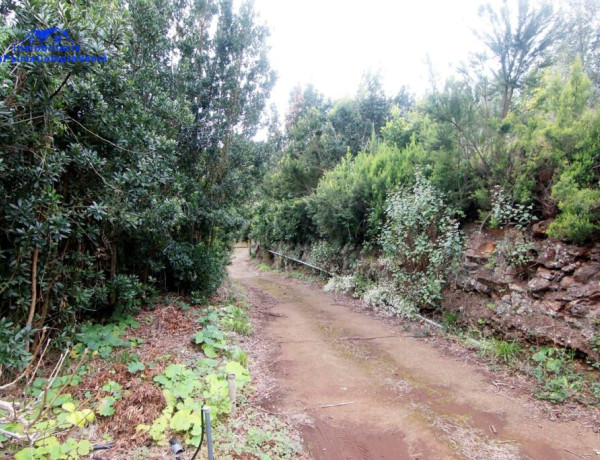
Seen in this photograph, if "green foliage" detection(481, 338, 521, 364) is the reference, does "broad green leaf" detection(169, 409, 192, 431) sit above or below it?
Answer: below

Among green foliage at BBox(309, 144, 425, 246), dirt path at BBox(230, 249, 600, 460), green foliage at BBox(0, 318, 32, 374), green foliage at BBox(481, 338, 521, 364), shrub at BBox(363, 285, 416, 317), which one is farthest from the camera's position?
green foliage at BBox(309, 144, 425, 246)

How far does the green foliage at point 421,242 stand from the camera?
5387 millimetres

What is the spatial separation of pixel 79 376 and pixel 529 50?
7.17 metres

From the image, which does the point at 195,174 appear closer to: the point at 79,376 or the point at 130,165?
the point at 130,165

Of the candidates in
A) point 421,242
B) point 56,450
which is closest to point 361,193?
point 421,242

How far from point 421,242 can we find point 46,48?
5471 mm

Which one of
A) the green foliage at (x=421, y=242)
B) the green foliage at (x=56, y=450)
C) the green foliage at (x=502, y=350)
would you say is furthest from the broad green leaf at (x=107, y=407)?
the green foliage at (x=421, y=242)

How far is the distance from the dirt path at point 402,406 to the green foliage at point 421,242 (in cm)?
109

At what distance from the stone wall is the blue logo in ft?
17.5

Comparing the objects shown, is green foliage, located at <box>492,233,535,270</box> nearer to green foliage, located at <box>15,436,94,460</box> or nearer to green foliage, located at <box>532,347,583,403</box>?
green foliage, located at <box>532,347,583,403</box>

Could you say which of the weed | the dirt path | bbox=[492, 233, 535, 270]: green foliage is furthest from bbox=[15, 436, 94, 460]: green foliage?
bbox=[492, 233, 535, 270]: green foliage

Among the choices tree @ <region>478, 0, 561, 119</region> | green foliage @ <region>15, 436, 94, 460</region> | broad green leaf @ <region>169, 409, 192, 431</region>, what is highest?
tree @ <region>478, 0, 561, 119</region>

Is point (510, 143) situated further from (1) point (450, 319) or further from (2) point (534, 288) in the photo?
(1) point (450, 319)

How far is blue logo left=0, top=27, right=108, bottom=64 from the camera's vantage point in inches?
90.7
